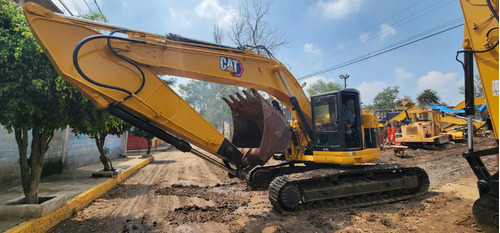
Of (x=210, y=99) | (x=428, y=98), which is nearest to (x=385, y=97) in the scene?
(x=428, y=98)

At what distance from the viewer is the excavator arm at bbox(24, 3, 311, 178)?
310 centimetres

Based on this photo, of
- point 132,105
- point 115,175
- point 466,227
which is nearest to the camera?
point 132,105

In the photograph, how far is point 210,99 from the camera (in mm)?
39906

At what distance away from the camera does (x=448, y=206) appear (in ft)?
15.6

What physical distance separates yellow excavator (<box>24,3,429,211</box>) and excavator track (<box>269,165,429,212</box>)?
2 centimetres

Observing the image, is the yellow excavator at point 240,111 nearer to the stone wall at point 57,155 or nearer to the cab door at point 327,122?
the cab door at point 327,122

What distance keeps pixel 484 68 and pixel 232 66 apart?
3.52 metres

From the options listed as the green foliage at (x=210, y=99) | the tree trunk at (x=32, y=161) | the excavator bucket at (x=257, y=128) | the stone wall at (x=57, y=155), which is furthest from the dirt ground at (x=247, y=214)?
the green foliage at (x=210, y=99)

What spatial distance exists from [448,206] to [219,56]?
5.20 meters

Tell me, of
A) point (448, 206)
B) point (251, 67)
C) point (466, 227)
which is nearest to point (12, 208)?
point (251, 67)

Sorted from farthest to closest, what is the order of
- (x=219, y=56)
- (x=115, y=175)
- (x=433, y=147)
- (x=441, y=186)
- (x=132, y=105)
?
1. (x=433, y=147)
2. (x=115, y=175)
3. (x=441, y=186)
4. (x=219, y=56)
5. (x=132, y=105)

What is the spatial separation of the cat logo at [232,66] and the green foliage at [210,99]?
2390 centimetres

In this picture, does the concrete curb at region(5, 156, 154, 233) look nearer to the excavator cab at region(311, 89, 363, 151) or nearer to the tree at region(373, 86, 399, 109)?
the excavator cab at region(311, 89, 363, 151)

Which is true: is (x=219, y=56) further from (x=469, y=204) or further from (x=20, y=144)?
(x=469, y=204)
